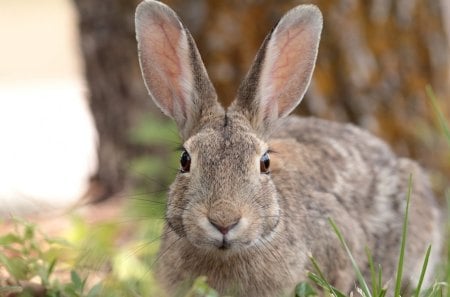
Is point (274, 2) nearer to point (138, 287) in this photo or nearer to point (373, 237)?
point (373, 237)

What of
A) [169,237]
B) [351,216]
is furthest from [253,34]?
[169,237]

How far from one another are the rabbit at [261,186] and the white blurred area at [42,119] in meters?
1.56

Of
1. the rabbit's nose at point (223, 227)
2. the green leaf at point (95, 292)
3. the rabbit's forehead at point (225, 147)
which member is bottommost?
the green leaf at point (95, 292)

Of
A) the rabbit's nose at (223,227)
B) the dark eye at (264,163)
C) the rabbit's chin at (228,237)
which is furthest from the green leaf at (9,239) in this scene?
the dark eye at (264,163)

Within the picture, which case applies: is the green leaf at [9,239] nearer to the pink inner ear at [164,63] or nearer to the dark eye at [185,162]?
the dark eye at [185,162]

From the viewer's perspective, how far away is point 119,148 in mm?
7781

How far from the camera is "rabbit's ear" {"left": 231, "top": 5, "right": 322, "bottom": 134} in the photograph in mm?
4668

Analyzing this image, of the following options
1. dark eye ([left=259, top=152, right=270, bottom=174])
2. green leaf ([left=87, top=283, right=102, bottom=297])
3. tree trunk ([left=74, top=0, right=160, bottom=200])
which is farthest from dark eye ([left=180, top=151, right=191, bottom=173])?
tree trunk ([left=74, top=0, right=160, bottom=200])

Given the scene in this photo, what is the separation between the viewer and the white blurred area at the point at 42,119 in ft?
29.2

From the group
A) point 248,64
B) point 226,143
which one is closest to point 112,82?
point 248,64

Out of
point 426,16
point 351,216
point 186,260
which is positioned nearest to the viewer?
point 186,260

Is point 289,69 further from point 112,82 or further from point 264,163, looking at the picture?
point 112,82

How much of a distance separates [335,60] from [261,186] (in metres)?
2.97

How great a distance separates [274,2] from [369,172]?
1.76 metres
